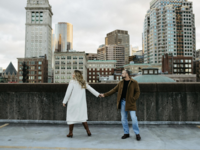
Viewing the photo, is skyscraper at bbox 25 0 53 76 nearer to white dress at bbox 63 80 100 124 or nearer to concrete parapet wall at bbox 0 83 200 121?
concrete parapet wall at bbox 0 83 200 121

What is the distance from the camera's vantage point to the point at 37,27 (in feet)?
531

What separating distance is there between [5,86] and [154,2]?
627 feet

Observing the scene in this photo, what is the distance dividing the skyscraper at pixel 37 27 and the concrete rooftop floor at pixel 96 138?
160 meters

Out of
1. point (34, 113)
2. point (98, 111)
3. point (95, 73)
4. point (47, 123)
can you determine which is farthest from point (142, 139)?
point (95, 73)

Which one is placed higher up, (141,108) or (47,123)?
(141,108)

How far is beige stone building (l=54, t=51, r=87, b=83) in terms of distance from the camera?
12362 cm

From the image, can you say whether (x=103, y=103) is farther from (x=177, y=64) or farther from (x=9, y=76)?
(x=9, y=76)

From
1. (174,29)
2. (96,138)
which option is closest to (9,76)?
(174,29)

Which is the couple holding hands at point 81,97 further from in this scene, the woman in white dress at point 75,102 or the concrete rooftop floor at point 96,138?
the concrete rooftop floor at point 96,138

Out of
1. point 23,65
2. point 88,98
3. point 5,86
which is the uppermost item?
point 23,65

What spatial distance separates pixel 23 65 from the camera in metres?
108

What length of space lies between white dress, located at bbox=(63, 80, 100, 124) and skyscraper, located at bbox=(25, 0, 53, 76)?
161186mm

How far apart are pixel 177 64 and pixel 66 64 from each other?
74681 mm

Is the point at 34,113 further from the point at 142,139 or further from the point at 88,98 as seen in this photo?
the point at 142,139
